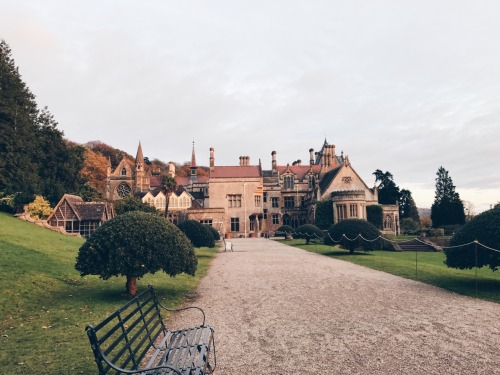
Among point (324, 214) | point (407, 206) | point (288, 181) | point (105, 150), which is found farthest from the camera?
point (105, 150)

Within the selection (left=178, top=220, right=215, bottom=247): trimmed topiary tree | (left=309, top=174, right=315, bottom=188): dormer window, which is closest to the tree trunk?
(left=178, top=220, right=215, bottom=247): trimmed topiary tree

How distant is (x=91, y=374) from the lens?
18.8 feet

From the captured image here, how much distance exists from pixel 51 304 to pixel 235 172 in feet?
174

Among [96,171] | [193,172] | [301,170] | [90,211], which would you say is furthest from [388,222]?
[96,171]

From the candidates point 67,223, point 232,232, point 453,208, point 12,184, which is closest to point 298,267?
point 67,223

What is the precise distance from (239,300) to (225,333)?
137 inches

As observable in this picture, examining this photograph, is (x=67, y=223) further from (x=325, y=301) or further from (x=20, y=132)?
(x=325, y=301)

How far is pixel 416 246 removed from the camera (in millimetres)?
34219

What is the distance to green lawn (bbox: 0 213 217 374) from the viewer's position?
638 cm

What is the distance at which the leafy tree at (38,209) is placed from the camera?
3312 cm

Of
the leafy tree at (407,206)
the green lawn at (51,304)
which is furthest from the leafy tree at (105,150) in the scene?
the green lawn at (51,304)

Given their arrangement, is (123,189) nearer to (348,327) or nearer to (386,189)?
(386,189)

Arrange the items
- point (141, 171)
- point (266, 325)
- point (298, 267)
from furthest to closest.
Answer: point (141, 171)
point (298, 267)
point (266, 325)

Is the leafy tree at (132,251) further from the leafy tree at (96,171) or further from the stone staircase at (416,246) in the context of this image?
the leafy tree at (96,171)
